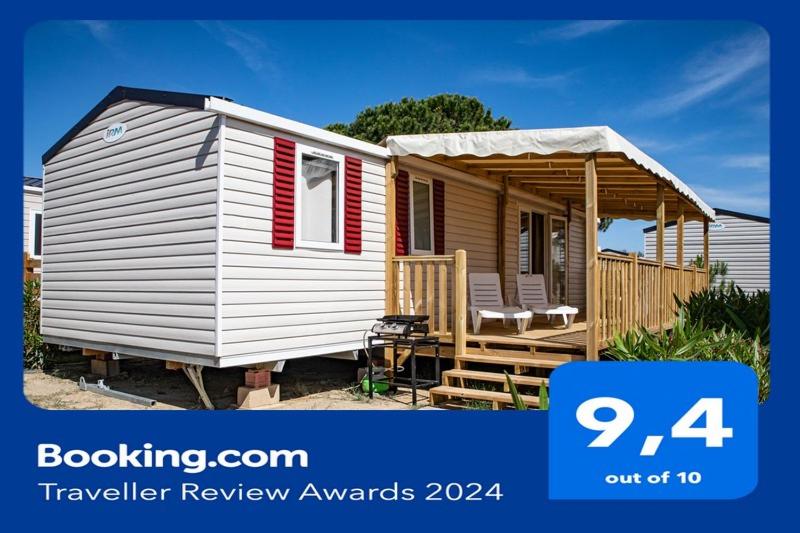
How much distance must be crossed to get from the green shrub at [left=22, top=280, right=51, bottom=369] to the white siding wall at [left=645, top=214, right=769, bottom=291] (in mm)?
16855

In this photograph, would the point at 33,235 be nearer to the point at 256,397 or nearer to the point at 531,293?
the point at 256,397

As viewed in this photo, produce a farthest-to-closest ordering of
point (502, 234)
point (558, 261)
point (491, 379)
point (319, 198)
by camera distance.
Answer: point (558, 261)
point (502, 234)
point (319, 198)
point (491, 379)

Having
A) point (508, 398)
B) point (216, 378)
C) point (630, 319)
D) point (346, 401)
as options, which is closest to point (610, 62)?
point (630, 319)

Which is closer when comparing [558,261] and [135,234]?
[135,234]

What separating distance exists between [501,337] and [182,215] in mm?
3564

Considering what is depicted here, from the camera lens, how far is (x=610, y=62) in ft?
21.7

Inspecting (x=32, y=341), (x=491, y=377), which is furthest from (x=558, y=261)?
(x=32, y=341)

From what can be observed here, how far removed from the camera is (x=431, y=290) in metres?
7.51

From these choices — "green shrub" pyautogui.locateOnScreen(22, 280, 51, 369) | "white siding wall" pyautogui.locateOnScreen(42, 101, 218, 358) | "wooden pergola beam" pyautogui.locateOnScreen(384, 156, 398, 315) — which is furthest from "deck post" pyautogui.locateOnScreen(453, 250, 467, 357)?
"green shrub" pyautogui.locateOnScreen(22, 280, 51, 369)

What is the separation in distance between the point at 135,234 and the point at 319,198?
1921 millimetres

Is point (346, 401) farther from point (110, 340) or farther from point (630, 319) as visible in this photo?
point (630, 319)

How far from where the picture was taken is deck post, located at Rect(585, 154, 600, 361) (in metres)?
6.39

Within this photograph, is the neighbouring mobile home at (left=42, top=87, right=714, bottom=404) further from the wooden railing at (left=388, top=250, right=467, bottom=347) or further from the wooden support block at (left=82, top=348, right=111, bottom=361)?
the wooden support block at (left=82, top=348, right=111, bottom=361)

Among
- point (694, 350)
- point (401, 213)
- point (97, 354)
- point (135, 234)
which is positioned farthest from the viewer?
point (401, 213)
